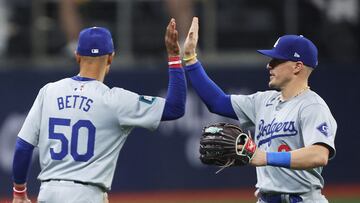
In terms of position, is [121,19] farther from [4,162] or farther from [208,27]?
[4,162]

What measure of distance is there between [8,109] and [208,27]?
2.95m

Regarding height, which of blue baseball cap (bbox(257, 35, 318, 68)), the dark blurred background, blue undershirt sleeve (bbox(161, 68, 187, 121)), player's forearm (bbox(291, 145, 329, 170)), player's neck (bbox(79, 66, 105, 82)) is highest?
blue baseball cap (bbox(257, 35, 318, 68))

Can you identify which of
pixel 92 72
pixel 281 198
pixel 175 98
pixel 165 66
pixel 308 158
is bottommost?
pixel 165 66

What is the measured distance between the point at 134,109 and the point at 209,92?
0.85 metres

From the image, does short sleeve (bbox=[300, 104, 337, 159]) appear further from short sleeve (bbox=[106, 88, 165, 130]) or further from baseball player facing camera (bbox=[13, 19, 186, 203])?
short sleeve (bbox=[106, 88, 165, 130])

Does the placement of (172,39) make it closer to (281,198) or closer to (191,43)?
(191,43)

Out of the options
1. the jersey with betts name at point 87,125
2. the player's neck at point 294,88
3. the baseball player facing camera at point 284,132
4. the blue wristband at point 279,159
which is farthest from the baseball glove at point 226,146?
the player's neck at point 294,88

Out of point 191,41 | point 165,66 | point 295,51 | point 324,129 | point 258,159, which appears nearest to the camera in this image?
point 258,159

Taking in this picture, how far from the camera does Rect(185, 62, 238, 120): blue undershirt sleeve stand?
6.98 metres

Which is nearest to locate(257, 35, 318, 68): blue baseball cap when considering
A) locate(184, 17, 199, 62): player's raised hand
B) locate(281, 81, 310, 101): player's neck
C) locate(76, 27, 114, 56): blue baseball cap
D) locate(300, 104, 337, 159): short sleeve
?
locate(281, 81, 310, 101): player's neck

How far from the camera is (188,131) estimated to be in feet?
43.8

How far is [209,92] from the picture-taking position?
7020mm

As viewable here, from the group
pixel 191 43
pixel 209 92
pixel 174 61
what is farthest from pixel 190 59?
pixel 174 61

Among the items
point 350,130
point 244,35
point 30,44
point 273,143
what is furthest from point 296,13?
point 273,143
